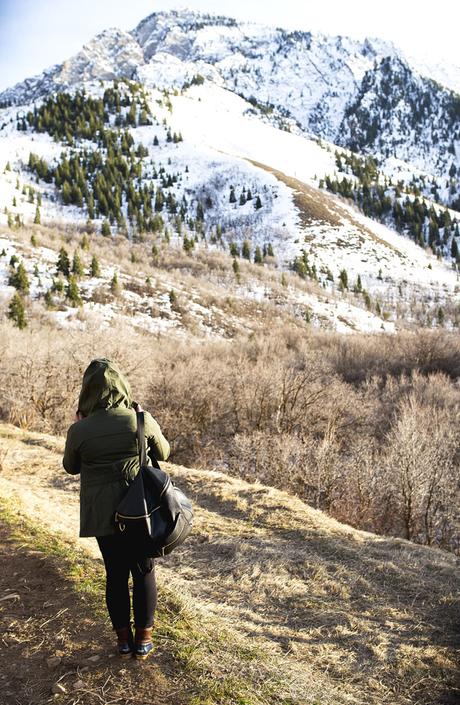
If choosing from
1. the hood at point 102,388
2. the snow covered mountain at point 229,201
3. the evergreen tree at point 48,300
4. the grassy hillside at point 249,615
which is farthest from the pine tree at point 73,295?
the hood at point 102,388

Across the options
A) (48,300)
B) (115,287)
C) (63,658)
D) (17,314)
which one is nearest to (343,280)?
(115,287)

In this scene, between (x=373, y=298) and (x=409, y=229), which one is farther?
(x=409, y=229)

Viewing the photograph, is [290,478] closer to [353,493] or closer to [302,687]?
[353,493]

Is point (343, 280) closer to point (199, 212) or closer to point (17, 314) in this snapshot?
point (199, 212)

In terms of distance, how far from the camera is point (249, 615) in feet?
17.4

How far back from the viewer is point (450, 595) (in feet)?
21.5

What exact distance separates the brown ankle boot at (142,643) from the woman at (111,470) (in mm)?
11

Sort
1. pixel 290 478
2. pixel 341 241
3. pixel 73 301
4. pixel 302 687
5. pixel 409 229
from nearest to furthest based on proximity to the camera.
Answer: pixel 302 687
pixel 290 478
pixel 73 301
pixel 341 241
pixel 409 229

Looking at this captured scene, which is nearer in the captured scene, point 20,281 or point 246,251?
point 20,281

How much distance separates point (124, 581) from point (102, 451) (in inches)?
41.7

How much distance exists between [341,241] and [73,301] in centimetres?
8516

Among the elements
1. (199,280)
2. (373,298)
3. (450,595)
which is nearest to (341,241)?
(373,298)

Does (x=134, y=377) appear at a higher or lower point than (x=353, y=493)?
higher

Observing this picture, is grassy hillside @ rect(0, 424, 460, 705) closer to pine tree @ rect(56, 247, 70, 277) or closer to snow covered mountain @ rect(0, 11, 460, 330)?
pine tree @ rect(56, 247, 70, 277)
